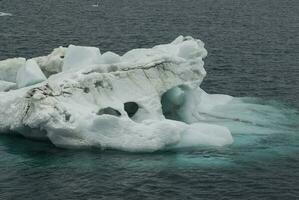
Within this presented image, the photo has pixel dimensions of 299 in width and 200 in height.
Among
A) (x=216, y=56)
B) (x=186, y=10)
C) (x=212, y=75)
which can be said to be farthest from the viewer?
(x=186, y=10)

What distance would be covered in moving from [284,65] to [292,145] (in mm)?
34795

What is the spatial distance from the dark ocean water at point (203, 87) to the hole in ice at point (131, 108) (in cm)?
926

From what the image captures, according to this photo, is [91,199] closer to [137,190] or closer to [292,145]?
[137,190]

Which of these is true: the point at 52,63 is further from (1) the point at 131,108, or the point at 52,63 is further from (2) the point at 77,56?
(1) the point at 131,108

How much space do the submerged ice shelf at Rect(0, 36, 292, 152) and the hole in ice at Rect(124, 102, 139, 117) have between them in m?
0.11

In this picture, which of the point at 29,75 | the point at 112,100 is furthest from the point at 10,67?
the point at 112,100

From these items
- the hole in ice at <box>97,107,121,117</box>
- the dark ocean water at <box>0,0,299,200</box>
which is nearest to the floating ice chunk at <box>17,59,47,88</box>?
the dark ocean water at <box>0,0,299,200</box>

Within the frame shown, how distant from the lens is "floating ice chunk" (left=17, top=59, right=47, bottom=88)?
214 ft

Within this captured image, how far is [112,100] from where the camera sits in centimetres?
6116

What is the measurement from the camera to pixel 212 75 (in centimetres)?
8675

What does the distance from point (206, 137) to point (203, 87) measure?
2379cm

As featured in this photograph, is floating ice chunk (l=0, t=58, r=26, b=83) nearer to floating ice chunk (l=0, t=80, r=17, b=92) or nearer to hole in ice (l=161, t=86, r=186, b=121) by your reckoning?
floating ice chunk (l=0, t=80, r=17, b=92)

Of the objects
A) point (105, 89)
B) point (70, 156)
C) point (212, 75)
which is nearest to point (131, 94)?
point (105, 89)

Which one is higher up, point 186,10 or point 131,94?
point 186,10
